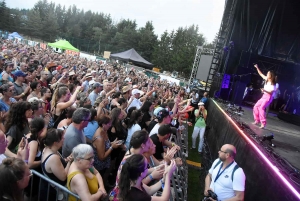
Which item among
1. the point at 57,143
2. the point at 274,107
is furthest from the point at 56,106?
the point at 274,107

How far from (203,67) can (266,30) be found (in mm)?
6708

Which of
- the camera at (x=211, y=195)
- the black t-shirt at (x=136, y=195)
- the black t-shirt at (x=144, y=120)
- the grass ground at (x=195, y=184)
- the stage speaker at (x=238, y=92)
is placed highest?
the stage speaker at (x=238, y=92)

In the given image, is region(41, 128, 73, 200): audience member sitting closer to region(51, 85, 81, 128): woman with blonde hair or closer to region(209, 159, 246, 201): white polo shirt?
region(51, 85, 81, 128): woman with blonde hair

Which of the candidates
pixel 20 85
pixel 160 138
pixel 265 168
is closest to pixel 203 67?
pixel 20 85

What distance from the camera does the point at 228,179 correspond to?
337 centimetres

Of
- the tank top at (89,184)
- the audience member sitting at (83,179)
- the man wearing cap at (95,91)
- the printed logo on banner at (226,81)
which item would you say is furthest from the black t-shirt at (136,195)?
the printed logo on banner at (226,81)

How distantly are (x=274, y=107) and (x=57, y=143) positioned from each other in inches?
527

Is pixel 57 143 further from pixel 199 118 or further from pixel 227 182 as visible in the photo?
pixel 199 118

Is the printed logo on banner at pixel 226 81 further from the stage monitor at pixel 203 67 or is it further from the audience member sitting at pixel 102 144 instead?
the audience member sitting at pixel 102 144

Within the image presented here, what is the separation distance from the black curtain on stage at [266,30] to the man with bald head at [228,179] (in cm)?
950

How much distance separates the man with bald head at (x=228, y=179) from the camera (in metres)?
3.26

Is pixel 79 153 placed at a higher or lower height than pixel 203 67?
lower

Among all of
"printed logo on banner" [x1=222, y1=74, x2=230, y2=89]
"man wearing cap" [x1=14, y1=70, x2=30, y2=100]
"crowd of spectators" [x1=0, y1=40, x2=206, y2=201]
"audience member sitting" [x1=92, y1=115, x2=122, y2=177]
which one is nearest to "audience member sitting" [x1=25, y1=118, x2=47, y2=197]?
"crowd of spectators" [x1=0, y1=40, x2=206, y2=201]

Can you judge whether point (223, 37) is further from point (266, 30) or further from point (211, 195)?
point (211, 195)
